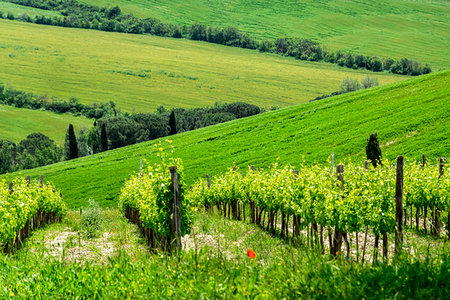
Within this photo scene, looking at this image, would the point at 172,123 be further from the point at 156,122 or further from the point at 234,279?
the point at 234,279

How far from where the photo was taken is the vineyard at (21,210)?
48.8 ft

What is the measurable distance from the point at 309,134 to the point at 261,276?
147 feet

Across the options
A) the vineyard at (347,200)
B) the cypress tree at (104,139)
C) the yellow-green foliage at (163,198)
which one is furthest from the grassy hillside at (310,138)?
the cypress tree at (104,139)

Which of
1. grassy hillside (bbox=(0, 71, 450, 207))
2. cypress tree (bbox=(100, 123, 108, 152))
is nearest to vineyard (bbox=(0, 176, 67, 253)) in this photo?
grassy hillside (bbox=(0, 71, 450, 207))

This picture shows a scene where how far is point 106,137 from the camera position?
11600 cm

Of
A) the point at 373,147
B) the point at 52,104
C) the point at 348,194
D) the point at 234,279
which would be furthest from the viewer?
the point at 52,104

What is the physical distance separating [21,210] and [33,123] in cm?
14779

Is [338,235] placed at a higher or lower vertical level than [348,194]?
lower

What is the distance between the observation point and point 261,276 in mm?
7703

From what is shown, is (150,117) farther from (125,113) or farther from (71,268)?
(71,268)

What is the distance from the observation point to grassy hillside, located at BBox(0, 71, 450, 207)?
132 feet

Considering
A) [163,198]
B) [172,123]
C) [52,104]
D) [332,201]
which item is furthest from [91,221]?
[52,104]

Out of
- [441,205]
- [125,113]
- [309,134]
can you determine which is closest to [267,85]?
[125,113]

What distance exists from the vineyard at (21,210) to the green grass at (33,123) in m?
125
